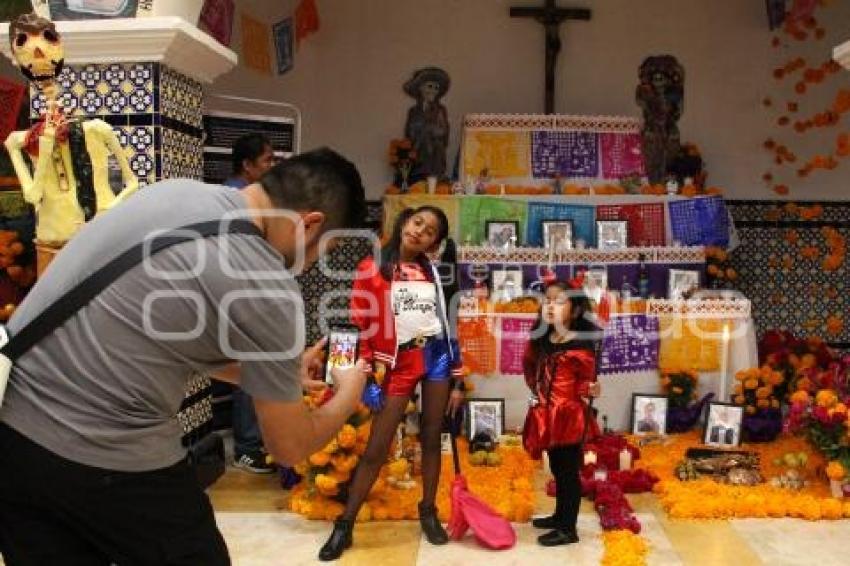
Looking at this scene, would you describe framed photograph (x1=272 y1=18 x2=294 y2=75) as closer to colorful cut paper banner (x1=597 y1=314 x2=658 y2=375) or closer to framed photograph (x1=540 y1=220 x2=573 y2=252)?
framed photograph (x1=540 y1=220 x2=573 y2=252)

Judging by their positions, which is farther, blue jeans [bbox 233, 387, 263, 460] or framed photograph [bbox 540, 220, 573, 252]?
framed photograph [bbox 540, 220, 573, 252]

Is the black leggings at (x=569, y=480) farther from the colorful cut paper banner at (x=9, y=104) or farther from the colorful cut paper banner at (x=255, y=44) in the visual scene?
the colorful cut paper banner at (x=255, y=44)

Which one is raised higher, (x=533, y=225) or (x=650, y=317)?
(x=533, y=225)

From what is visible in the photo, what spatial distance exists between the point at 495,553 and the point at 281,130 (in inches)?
139

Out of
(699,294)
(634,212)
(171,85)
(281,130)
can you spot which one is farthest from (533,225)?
(171,85)

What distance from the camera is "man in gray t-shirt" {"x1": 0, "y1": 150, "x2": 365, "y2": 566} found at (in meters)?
1.92

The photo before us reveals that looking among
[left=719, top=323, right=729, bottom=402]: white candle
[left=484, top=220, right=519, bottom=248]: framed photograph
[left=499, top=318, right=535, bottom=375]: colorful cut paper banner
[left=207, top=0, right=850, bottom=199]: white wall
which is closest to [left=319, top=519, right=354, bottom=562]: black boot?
[left=499, top=318, right=535, bottom=375]: colorful cut paper banner

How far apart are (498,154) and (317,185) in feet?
22.7

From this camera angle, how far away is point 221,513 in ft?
16.4

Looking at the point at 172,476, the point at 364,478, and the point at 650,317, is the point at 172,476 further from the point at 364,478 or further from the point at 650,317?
the point at 650,317

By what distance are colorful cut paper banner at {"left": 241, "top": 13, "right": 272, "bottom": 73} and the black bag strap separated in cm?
726

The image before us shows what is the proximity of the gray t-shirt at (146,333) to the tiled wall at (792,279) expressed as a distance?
8217 millimetres

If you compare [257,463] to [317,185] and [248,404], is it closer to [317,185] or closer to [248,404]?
[248,404]

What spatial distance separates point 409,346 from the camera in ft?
15.2
